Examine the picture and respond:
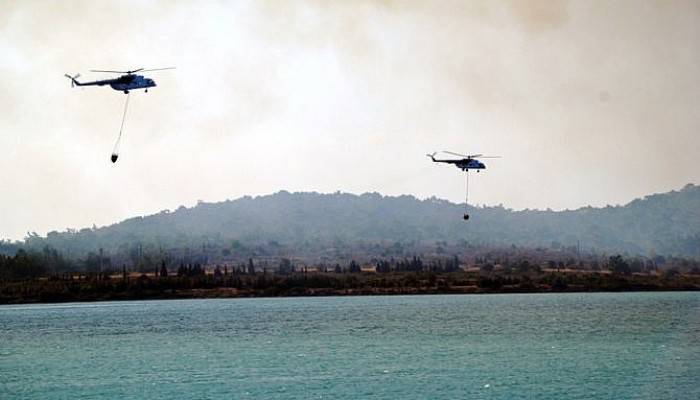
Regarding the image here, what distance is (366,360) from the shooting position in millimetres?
62875

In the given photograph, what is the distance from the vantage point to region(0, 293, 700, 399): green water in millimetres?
49906

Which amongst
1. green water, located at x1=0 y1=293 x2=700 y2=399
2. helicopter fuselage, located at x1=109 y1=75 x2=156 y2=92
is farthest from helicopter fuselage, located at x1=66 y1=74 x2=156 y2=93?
green water, located at x1=0 y1=293 x2=700 y2=399

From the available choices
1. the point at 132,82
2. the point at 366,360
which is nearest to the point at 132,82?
the point at 132,82

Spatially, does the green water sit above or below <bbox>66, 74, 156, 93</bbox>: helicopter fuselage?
below

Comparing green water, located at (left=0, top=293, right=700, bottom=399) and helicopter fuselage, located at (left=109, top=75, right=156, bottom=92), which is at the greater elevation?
helicopter fuselage, located at (left=109, top=75, right=156, bottom=92)

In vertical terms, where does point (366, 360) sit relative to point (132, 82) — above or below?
below

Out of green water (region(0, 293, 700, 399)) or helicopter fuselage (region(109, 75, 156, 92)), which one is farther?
helicopter fuselage (region(109, 75, 156, 92))

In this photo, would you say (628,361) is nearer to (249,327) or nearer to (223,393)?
(223,393)

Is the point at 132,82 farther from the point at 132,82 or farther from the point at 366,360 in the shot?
the point at 366,360

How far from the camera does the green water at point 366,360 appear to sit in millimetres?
49906

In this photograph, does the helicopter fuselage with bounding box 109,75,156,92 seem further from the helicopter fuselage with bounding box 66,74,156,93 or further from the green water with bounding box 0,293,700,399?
the green water with bounding box 0,293,700,399

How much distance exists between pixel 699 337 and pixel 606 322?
22.0 metres

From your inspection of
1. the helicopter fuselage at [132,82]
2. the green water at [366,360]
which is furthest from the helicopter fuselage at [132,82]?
the green water at [366,360]

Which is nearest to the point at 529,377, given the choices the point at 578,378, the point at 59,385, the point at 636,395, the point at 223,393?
the point at 578,378
